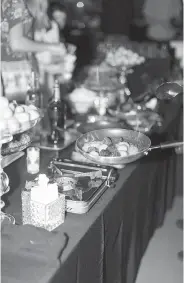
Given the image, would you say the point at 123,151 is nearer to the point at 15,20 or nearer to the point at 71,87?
the point at 15,20

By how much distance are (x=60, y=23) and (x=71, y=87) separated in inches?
26.4

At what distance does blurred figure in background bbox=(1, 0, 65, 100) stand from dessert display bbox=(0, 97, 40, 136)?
89cm

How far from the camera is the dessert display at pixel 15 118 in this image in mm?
1198

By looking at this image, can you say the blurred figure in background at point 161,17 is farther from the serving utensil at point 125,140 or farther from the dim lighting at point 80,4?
the serving utensil at point 125,140

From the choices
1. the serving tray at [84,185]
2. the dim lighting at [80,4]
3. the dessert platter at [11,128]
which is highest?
the dim lighting at [80,4]

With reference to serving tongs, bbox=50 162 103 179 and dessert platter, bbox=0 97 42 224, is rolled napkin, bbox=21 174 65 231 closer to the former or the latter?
dessert platter, bbox=0 97 42 224

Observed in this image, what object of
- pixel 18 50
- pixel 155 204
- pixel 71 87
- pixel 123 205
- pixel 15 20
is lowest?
pixel 155 204

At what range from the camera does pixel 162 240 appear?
225cm

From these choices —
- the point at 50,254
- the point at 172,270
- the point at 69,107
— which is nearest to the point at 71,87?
the point at 69,107

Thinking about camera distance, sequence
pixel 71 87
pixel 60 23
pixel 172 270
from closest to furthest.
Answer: pixel 172 270
pixel 71 87
pixel 60 23

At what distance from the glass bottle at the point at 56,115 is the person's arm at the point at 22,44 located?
1.68ft

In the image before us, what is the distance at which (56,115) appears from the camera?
1.85 m

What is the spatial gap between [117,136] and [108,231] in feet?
1.28

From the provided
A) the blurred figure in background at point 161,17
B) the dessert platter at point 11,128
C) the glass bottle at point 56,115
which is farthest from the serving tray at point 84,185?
the blurred figure in background at point 161,17
